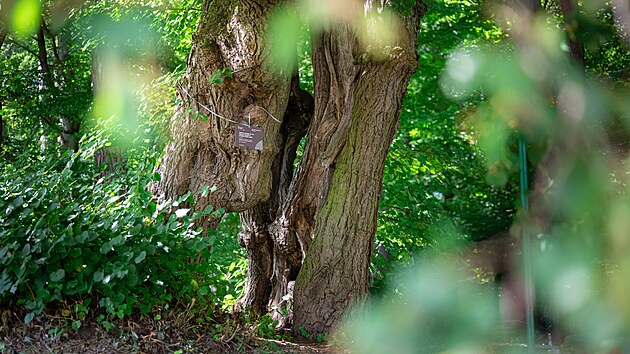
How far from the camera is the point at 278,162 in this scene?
6.46 meters

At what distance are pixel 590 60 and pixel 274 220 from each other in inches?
225

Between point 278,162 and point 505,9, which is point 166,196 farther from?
point 505,9

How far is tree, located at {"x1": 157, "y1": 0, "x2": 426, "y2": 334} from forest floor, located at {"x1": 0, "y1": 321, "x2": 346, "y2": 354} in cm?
99

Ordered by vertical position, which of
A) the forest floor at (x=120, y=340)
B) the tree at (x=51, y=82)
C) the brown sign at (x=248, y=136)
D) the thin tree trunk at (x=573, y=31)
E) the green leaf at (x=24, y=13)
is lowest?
the forest floor at (x=120, y=340)

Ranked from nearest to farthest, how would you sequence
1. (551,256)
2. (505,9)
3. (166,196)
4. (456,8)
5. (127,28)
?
(551,256)
(505,9)
(127,28)
(166,196)
(456,8)

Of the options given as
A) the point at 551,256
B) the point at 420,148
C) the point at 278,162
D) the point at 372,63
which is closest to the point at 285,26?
the point at 551,256

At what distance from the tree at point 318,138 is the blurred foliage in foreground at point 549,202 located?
4.86m

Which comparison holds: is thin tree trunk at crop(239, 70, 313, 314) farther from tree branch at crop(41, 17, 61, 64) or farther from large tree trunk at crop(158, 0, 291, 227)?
tree branch at crop(41, 17, 61, 64)

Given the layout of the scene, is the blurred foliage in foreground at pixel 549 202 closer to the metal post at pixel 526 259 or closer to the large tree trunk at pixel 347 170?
the metal post at pixel 526 259

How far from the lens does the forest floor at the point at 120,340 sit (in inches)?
175

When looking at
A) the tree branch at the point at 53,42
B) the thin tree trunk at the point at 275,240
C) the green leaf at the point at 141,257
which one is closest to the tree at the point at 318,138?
the thin tree trunk at the point at 275,240

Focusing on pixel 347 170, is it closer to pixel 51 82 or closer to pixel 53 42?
pixel 51 82

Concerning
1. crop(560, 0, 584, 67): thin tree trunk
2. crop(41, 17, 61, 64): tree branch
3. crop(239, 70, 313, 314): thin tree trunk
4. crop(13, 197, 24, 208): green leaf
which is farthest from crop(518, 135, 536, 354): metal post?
crop(41, 17, 61, 64): tree branch

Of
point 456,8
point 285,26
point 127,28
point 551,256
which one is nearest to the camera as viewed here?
point 551,256
